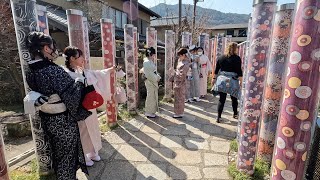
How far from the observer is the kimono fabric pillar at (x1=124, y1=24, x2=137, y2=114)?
6.32 metres

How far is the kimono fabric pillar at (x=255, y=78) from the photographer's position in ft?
10.1

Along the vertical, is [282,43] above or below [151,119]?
above

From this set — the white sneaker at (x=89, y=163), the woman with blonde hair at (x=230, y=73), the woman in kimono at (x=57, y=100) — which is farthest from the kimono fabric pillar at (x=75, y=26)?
Answer: the woman with blonde hair at (x=230, y=73)

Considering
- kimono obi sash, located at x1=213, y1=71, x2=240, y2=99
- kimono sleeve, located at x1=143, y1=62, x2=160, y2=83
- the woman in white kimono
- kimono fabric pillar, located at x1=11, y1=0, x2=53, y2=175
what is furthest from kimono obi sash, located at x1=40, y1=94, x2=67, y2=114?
kimono obi sash, located at x1=213, y1=71, x2=240, y2=99

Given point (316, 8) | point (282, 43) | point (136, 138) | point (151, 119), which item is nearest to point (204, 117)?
point (151, 119)

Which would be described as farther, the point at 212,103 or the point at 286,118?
the point at 212,103

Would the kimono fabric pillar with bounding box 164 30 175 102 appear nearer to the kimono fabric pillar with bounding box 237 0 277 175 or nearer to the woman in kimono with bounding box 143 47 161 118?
the woman in kimono with bounding box 143 47 161 118

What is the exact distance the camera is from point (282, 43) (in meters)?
3.52

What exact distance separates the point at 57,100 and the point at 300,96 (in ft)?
8.59

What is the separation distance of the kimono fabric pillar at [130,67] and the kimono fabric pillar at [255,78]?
380 cm

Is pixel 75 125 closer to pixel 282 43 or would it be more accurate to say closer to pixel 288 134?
pixel 288 134

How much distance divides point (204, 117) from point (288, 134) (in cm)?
426

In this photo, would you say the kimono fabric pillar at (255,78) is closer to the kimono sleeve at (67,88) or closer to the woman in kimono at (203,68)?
the kimono sleeve at (67,88)

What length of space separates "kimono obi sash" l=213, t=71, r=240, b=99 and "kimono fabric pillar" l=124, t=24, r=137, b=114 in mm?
2430
